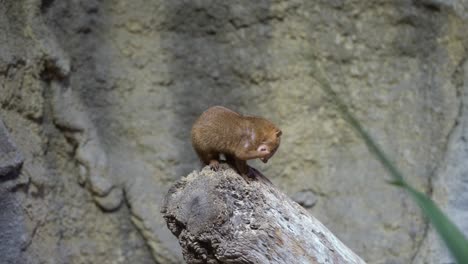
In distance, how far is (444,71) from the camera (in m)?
3.01

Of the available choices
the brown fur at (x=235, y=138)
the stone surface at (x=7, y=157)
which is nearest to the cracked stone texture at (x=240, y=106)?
the stone surface at (x=7, y=157)

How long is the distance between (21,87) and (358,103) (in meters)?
1.33

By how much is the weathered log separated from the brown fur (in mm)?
41

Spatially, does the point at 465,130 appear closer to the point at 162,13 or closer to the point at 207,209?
the point at 162,13

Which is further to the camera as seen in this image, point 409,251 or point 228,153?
point 409,251

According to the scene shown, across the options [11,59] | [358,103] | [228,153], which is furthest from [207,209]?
[358,103]

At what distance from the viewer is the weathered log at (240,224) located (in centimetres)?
173

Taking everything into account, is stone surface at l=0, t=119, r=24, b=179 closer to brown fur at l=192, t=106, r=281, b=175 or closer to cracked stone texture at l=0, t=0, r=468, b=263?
cracked stone texture at l=0, t=0, r=468, b=263

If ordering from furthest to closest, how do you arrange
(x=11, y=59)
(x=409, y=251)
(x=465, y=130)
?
(x=409, y=251), (x=465, y=130), (x=11, y=59)

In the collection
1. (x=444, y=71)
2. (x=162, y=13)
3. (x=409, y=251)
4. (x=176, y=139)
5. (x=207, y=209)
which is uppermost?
(x=207, y=209)


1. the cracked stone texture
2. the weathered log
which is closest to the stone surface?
the cracked stone texture

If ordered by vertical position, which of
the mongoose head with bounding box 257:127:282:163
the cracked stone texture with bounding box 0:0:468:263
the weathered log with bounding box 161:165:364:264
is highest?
the mongoose head with bounding box 257:127:282:163

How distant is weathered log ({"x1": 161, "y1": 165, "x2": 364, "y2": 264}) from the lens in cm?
173

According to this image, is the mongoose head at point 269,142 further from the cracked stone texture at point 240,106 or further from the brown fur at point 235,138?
the cracked stone texture at point 240,106
